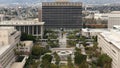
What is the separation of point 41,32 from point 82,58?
64.1 ft

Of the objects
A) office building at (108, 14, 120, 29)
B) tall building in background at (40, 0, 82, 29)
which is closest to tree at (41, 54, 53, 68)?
office building at (108, 14, 120, 29)

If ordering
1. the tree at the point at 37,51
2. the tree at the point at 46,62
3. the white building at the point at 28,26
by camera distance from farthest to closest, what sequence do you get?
the white building at the point at 28,26 → the tree at the point at 37,51 → the tree at the point at 46,62

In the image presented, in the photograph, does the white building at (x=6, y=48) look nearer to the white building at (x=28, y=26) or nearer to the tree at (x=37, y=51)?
the tree at (x=37, y=51)

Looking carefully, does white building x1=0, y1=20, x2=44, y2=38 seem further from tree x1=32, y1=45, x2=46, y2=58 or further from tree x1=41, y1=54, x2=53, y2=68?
tree x1=41, y1=54, x2=53, y2=68

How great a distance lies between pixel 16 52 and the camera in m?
32.4

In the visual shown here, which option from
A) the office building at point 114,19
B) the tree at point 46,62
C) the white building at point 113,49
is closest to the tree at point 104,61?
the white building at point 113,49

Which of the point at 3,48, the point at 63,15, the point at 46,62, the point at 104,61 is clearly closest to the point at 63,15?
the point at 63,15

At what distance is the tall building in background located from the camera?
58594mm

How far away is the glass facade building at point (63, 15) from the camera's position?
5859 cm

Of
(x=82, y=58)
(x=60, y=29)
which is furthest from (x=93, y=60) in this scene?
(x=60, y=29)

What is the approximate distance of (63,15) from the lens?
59.1m

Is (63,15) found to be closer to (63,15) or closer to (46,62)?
(63,15)

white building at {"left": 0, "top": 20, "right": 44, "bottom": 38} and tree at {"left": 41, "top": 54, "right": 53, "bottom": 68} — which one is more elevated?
white building at {"left": 0, "top": 20, "right": 44, "bottom": 38}

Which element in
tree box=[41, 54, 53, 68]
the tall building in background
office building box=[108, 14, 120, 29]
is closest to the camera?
tree box=[41, 54, 53, 68]
